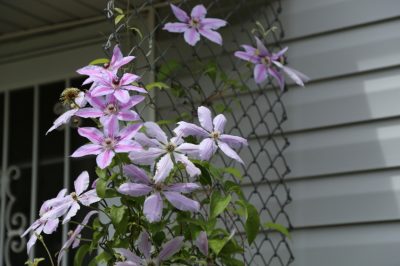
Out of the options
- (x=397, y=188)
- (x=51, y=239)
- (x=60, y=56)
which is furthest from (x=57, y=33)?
→ (x=397, y=188)

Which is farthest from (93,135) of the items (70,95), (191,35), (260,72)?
(260,72)

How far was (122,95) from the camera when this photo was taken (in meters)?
1.66

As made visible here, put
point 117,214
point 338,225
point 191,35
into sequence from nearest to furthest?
point 117,214, point 191,35, point 338,225

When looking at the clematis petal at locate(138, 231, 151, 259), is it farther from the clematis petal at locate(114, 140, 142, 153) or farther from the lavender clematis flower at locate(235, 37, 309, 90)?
the lavender clematis flower at locate(235, 37, 309, 90)

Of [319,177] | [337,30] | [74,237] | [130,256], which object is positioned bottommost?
[130,256]

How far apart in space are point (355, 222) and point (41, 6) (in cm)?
160

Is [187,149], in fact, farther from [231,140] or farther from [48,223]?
[48,223]

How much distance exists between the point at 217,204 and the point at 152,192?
0.21 meters

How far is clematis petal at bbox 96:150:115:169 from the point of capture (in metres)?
1.58

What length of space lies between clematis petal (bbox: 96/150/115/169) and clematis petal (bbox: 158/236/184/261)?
0.26 m

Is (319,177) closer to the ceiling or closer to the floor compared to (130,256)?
closer to the ceiling

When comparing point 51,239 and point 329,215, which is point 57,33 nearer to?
point 51,239

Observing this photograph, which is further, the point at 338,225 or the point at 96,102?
the point at 338,225

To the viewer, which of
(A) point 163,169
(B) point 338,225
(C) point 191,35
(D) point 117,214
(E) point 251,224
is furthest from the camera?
(B) point 338,225
